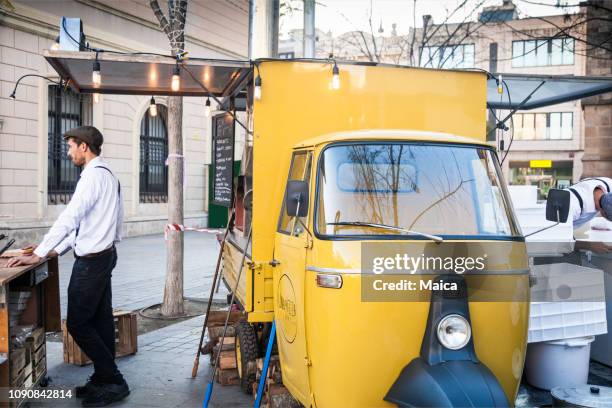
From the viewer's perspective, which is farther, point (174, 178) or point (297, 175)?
point (174, 178)

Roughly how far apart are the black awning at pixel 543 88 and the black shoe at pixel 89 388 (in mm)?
4924

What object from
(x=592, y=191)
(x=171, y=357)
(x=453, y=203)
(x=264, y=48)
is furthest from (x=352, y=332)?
(x=264, y=48)

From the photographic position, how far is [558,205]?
4371mm

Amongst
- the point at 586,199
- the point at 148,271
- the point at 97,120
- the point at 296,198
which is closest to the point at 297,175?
the point at 296,198

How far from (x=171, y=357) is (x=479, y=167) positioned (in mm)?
3905

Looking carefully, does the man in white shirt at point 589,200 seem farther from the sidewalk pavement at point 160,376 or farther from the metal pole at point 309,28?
the metal pole at point 309,28

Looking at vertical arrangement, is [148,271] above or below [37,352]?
below

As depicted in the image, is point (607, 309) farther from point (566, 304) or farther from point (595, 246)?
point (566, 304)

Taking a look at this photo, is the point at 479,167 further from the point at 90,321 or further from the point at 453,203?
the point at 90,321

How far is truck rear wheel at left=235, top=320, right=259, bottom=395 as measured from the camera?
5.38 m

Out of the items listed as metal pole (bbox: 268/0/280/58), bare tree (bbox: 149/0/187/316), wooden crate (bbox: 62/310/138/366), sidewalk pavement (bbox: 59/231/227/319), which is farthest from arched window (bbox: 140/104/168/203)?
wooden crate (bbox: 62/310/138/366)

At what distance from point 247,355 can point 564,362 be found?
9.11 feet

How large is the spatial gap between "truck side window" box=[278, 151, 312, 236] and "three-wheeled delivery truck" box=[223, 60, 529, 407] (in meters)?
0.02

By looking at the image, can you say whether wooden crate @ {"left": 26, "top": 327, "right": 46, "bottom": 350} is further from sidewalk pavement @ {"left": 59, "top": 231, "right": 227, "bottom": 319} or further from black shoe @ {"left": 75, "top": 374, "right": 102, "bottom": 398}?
sidewalk pavement @ {"left": 59, "top": 231, "right": 227, "bottom": 319}
